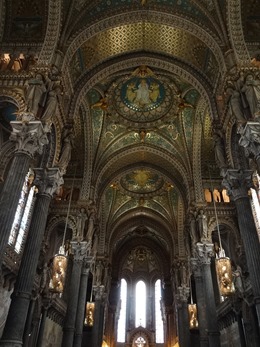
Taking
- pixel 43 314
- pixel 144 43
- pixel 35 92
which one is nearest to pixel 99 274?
pixel 43 314

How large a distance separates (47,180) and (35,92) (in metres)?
2.93

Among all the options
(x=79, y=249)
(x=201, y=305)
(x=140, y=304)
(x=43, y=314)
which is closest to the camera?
(x=43, y=314)

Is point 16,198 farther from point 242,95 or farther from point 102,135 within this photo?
point 102,135

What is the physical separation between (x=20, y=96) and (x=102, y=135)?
873cm

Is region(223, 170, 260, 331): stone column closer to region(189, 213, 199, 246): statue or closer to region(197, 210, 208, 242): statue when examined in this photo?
region(197, 210, 208, 242): statue

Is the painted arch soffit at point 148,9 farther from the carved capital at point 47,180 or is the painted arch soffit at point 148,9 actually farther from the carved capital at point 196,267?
the carved capital at point 196,267

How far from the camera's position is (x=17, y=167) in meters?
8.73

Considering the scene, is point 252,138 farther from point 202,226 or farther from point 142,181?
point 142,181

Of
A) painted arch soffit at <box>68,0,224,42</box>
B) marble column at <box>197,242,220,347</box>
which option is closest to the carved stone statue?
marble column at <box>197,242,220,347</box>

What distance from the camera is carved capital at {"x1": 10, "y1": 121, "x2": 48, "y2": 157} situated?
30.0 feet

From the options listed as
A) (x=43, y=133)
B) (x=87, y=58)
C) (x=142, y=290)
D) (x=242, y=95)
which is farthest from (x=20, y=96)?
(x=142, y=290)

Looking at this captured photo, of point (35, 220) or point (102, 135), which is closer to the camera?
point (35, 220)

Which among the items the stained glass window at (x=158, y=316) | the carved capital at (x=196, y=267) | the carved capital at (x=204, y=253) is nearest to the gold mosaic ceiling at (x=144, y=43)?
the carved capital at (x=204, y=253)

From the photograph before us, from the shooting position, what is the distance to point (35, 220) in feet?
32.4
